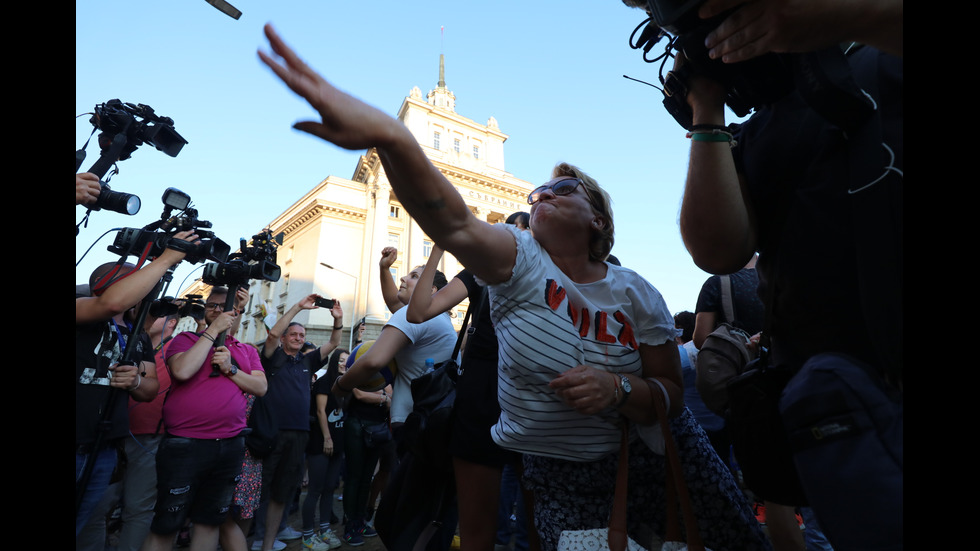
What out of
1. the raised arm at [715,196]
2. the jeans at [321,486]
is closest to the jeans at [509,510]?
the jeans at [321,486]

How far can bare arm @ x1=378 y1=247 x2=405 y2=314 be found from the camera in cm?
383

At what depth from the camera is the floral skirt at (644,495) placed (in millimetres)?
1680

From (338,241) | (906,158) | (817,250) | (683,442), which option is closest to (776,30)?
(906,158)

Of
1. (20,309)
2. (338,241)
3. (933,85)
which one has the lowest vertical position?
(20,309)

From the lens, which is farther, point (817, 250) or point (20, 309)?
point (20, 309)

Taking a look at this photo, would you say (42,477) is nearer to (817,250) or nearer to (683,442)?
(683,442)

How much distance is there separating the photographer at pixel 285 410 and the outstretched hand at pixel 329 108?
4501mm

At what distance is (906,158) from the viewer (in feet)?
2.61

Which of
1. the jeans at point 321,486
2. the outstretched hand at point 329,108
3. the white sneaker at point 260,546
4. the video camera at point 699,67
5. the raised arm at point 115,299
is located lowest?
the white sneaker at point 260,546

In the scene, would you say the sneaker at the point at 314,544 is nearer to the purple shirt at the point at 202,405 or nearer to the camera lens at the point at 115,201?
the purple shirt at the point at 202,405

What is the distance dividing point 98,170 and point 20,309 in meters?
2.13

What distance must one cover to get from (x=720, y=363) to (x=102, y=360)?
3.44m

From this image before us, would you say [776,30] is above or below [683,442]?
above

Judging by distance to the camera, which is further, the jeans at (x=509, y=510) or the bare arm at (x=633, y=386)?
the jeans at (x=509, y=510)
